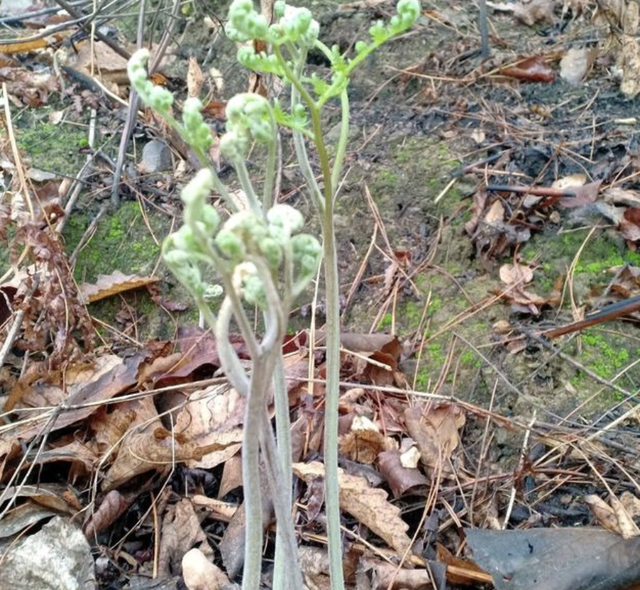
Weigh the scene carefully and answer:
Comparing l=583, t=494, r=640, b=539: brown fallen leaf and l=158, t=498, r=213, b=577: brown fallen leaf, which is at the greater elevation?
l=583, t=494, r=640, b=539: brown fallen leaf

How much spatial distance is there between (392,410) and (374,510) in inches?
15.7

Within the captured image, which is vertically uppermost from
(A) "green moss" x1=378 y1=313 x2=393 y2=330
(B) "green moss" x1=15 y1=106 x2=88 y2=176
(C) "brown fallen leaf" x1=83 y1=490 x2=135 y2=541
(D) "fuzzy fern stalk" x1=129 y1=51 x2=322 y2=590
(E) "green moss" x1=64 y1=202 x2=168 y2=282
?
(D) "fuzzy fern stalk" x1=129 y1=51 x2=322 y2=590

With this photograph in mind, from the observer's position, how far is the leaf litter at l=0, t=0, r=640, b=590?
1.78m

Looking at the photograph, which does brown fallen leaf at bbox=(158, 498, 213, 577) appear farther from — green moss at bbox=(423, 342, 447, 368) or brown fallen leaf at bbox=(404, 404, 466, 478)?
green moss at bbox=(423, 342, 447, 368)

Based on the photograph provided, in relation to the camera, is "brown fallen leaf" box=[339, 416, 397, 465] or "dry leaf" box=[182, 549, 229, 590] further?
"brown fallen leaf" box=[339, 416, 397, 465]

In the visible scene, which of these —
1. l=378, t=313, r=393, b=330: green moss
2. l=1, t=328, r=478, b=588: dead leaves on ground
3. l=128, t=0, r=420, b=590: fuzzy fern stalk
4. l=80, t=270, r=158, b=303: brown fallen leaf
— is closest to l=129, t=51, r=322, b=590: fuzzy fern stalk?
l=128, t=0, r=420, b=590: fuzzy fern stalk

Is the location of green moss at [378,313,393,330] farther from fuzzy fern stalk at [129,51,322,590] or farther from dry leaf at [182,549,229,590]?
fuzzy fern stalk at [129,51,322,590]

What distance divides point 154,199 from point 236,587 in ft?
5.73

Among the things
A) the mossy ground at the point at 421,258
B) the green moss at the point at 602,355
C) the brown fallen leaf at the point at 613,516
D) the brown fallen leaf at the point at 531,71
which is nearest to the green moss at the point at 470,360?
the mossy ground at the point at 421,258

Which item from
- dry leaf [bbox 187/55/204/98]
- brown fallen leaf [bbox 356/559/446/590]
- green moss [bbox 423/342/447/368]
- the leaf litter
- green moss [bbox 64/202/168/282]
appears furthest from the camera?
dry leaf [bbox 187/55/204/98]

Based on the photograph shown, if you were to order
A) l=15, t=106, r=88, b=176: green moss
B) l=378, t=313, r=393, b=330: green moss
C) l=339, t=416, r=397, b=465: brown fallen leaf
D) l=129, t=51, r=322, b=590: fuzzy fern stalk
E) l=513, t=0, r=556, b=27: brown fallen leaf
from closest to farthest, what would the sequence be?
l=129, t=51, r=322, b=590: fuzzy fern stalk < l=339, t=416, r=397, b=465: brown fallen leaf < l=378, t=313, r=393, b=330: green moss < l=15, t=106, r=88, b=176: green moss < l=513, t=0, r=556, b=27: brown fallen leaf

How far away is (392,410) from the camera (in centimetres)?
215

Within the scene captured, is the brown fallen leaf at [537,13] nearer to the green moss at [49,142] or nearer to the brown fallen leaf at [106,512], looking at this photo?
the green moss at [49,142]

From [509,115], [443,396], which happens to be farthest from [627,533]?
[509,115]
